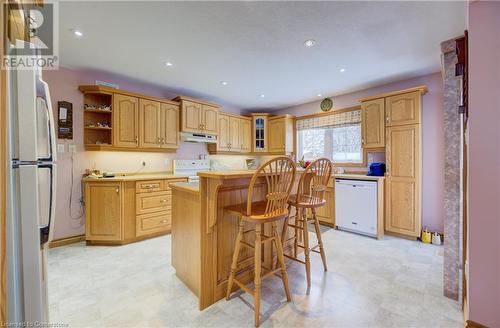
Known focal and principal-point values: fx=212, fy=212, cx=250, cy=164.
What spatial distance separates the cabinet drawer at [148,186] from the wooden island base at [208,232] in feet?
4.45

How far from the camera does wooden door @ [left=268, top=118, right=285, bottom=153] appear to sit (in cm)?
494

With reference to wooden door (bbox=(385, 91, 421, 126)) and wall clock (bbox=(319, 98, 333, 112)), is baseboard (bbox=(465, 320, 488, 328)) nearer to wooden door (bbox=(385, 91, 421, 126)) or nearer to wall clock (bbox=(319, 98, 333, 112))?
wooden door (bbox=(385, 91, 421, 126))

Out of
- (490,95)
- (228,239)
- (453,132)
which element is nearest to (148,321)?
(228,239)

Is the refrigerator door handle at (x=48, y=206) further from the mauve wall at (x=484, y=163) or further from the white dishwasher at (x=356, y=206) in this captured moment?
the white dishwasher at (x=356, y=206)

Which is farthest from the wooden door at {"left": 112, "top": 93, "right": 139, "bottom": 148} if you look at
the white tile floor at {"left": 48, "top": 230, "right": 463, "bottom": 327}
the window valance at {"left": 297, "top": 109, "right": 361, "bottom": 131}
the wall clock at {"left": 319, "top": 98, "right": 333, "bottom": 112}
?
the wall clock at {"left": 319, "top": 98, "right": 333, "bottom": 112}

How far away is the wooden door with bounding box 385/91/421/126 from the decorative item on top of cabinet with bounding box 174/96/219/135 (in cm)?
306

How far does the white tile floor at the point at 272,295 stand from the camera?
1.57 m

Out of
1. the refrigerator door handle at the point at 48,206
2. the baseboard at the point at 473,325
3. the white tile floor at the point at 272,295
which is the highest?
the refrigerator door handle at the point at 48,206

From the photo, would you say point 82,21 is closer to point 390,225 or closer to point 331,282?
point 331,282

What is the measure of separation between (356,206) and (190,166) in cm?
309

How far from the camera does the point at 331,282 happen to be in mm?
2051

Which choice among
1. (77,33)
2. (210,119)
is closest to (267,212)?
(77,33)

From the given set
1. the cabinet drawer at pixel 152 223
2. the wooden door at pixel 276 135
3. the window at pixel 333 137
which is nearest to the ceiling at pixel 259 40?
the window at pixel 333 137

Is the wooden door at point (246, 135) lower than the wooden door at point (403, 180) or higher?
higher
